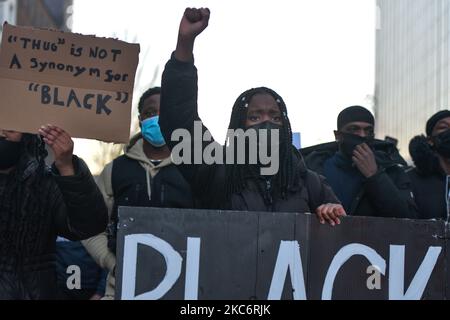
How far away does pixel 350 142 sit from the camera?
5.08m

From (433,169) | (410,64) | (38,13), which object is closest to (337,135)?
(433,169)

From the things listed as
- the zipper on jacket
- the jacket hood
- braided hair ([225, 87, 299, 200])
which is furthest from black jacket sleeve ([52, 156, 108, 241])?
the jacket hood

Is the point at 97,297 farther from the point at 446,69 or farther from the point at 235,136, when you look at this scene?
the point at 446,69

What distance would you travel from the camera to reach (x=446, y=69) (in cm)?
4772

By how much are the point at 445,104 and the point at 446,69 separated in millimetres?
3190

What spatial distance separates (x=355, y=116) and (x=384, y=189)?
27.6 inches

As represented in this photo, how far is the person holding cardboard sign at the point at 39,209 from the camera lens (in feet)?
11.2

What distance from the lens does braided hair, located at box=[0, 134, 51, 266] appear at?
11.3ft

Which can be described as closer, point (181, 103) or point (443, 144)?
point (181, 103)

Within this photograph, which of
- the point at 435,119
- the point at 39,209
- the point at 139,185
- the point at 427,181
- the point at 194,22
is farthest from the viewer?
the point at 435,119

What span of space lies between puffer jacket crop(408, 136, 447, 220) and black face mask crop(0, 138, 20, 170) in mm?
2409

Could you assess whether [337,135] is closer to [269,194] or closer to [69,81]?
[269,194]

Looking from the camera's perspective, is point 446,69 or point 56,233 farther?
point 446,69

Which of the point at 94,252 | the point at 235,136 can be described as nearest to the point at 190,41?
the point at 235,136
